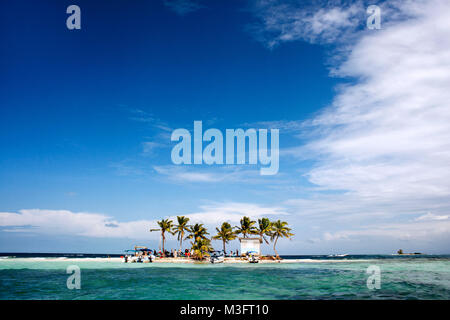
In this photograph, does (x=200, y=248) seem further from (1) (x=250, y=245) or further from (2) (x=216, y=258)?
(1) (x=250, y=245)

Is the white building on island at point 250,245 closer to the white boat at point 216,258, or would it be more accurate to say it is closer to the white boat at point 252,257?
the white boat at point 252,257

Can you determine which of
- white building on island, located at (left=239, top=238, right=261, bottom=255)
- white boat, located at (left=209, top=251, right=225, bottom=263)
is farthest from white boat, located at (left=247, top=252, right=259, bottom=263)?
white boat, located at (left=209, top=251, right=225, bottom=263)

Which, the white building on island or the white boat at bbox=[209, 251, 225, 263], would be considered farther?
the white building on island

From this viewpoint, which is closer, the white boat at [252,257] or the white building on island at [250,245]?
the white boat at [252,257]

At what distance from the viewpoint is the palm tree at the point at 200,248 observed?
239 feet

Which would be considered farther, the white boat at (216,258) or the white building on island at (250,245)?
the white building on island at (250,245)

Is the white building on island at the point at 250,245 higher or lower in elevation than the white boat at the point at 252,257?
higher

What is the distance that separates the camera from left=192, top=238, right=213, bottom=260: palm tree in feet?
239

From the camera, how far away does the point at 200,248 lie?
242 feet

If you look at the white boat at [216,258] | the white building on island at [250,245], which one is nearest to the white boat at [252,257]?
the white building on island at [250,245]

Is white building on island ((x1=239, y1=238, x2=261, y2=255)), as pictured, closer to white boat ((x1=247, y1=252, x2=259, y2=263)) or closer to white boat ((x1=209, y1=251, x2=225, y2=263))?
white boat ((x1=247, y1=252, x2=259, y2=263))

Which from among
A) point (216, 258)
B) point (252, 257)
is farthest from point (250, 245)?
point (216, 258)
